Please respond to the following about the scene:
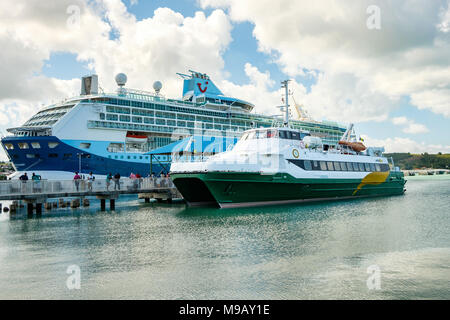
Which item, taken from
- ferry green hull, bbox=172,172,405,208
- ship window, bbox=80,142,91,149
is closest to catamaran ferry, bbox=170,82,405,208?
ferry green hull, bbox=172,172,405,208

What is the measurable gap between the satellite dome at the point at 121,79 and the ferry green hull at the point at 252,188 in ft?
94.2

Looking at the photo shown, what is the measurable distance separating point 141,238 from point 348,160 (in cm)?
2299

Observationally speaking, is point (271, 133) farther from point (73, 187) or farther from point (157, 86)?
point (157, 86)

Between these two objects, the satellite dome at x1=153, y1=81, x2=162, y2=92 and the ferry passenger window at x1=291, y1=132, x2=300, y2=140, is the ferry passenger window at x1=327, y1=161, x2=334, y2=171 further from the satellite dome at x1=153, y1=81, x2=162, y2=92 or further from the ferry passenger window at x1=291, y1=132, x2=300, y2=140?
the satellite dome at x1=153, y1=81, x2=162, y2=92

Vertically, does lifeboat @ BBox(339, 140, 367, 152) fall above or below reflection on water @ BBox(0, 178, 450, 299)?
above

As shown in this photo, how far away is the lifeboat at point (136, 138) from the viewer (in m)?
49.3

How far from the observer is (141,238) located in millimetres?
16672

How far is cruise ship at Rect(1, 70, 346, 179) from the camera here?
135 ft

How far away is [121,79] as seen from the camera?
52031 mm

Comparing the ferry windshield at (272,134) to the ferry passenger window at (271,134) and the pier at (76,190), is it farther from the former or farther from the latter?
the pier at (76,190)

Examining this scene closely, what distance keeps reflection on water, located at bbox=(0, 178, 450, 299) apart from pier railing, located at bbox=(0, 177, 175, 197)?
2.42 meters
